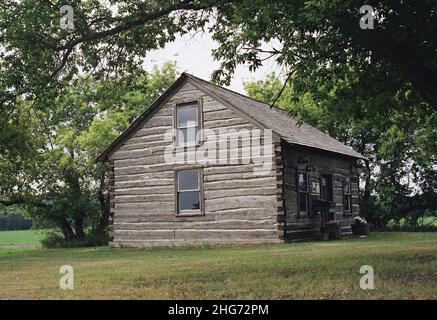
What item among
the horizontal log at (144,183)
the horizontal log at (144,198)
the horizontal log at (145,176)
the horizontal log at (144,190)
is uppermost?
the horizontal log at (145,176)

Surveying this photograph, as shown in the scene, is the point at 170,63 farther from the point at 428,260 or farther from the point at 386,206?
the point at 428,260

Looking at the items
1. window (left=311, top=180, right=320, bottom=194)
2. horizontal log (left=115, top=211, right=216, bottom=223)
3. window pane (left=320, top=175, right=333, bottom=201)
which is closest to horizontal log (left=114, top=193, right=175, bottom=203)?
horizontal log (left=115, top=211, right=216, bottom=223)

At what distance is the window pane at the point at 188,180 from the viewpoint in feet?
71.7

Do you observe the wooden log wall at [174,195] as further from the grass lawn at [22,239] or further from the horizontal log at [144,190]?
the grass lawn at [22,239]

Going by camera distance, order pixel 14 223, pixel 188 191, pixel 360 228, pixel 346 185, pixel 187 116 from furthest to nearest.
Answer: pixel 14 223, pixel 346 185, pixel 360 228, pixel 187 116, pixel 188 191

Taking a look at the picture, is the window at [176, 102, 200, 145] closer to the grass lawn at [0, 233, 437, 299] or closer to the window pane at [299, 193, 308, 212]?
the window pane at [299, 193, 308, 212]

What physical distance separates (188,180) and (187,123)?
2368 mm

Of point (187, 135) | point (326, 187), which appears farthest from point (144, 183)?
point (326, 187)

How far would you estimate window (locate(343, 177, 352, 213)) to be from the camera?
89.1ft

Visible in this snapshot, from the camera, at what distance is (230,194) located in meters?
20.9

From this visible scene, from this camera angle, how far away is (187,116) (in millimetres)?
22344

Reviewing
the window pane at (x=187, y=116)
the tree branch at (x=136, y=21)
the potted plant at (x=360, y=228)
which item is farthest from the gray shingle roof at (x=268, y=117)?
the tree branch at (x=136, y=21)

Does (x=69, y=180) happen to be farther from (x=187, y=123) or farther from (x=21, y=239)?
(x=21, y=239)

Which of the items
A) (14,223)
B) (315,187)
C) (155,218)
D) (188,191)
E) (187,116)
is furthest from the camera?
(14,223)
